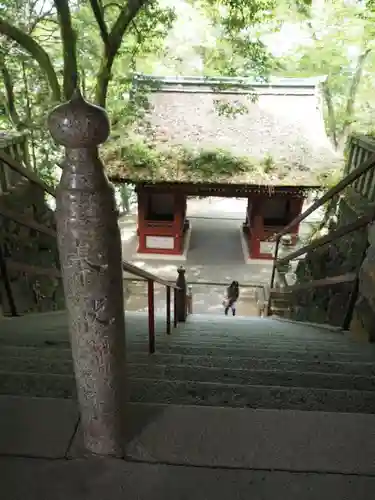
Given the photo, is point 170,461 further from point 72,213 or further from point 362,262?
point 362,262

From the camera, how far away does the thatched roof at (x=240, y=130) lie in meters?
10.0

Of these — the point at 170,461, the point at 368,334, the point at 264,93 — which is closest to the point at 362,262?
the point at 368,334

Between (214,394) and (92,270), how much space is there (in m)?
1.06

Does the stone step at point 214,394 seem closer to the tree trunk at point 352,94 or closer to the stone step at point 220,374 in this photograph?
the stone step at point 220,374

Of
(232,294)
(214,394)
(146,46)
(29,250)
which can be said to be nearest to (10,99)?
(146,46)

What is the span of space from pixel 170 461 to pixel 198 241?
36.4ft

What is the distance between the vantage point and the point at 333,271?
4625 millimetres

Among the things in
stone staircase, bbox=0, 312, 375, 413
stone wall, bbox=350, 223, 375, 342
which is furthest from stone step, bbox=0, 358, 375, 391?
stone wall, bbox=350, 223, 375, 342

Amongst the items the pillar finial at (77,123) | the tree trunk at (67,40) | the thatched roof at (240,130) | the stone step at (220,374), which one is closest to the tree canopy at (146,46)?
the tree trunk at (67,40)

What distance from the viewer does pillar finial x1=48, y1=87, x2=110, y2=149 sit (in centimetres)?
103

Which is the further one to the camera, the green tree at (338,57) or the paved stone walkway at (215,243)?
the paved stone walkway at (215,243)

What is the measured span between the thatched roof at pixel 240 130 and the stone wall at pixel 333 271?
4.78m

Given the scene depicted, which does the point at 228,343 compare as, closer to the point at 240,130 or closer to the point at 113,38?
the point at 113,38

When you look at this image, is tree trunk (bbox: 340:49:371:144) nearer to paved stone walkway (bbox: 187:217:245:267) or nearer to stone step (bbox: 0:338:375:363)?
paved stone walkway (bbox: 187:217:245:267)
